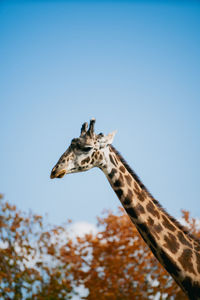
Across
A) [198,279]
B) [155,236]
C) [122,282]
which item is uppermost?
[122,282]

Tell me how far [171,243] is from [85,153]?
2192 mm

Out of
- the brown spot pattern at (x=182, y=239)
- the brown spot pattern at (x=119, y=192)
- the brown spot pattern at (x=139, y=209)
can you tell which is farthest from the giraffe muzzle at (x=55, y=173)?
the brown spot pattern at (x=182, y=239)

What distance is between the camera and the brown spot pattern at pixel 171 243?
5703mm

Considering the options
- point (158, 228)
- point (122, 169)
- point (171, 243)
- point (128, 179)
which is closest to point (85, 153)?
point (122, 169)

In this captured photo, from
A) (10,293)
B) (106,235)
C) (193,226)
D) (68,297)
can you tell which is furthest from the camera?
(193,226)

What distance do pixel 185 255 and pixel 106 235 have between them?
14.3m

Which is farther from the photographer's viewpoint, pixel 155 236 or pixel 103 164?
pixel 103 164

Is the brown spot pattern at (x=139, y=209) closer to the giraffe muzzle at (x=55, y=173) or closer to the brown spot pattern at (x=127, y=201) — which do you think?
the brown spot pattern at (x=127, y=201)

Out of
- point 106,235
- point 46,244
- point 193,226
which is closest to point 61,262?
point 46,244

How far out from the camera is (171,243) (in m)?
5.78

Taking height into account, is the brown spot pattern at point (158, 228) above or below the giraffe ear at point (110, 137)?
below

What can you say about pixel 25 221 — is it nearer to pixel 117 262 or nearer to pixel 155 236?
pixel 117 262

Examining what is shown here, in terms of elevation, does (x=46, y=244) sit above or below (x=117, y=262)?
above

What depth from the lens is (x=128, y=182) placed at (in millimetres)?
6309
